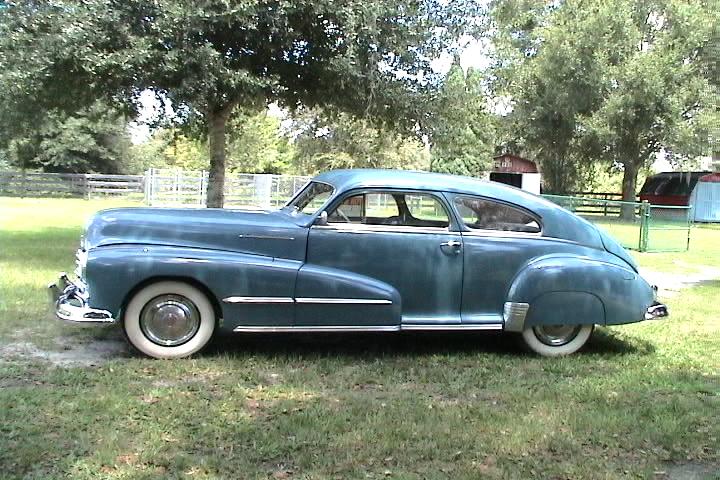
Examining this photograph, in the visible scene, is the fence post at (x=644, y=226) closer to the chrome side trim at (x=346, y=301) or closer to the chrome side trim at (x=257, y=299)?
the chrome side trim at (x=346, y=301)

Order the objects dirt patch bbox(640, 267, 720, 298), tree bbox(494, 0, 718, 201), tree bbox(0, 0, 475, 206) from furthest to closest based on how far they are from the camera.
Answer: tree bbox(494, 0, 718, 201)
dirt patch bbox(640, 267, 720, 298)
tree bbox(0, 0, 475, 206)

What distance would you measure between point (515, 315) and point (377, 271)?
4.11ft

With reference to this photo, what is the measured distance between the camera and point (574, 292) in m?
6.06

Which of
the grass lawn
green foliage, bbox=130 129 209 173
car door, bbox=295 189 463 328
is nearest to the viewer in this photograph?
the grass lawn

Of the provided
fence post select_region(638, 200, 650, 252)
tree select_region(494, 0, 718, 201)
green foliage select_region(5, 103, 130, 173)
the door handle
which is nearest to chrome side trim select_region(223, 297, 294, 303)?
the door handle

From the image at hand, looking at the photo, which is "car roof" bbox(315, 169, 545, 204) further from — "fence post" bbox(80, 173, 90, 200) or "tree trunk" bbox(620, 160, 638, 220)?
"fence post" bbox(80, 173, 90, 200)

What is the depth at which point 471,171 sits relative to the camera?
41.0m

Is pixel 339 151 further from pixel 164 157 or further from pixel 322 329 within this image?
pixel 322 329

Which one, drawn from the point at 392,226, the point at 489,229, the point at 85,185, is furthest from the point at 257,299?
the point at 85,185

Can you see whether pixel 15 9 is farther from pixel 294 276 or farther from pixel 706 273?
pixel 706 273

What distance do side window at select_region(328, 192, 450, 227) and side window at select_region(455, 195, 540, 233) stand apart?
0.61ft

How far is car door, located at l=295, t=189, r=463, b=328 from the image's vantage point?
5.76 m

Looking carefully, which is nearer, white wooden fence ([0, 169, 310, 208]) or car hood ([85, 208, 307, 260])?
car hood ([85, 208, 307, 260])

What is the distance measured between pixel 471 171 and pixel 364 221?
3557cm
